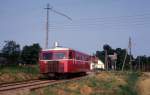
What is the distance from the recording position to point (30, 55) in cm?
9869

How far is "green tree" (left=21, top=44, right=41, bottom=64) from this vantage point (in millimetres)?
92075

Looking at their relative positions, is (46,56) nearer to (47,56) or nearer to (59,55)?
(47,56)

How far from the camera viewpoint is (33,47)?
106250 millimetres

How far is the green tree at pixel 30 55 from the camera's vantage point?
92075 millimetres

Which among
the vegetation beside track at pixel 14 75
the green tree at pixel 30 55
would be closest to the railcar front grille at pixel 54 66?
the vegetation beside track at pixel 14 75

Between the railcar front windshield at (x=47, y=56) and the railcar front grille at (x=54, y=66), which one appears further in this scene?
the railcar front windshield at (x=47, y=56)

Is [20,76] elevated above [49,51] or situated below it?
below

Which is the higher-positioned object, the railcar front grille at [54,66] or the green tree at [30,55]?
the green tree at [30,55]

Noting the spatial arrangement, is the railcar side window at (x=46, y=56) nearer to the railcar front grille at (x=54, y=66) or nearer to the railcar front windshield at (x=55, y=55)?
the railcar front windshield at (x=55, y=55)

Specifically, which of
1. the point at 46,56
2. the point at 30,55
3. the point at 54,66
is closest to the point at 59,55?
the point at 54,66

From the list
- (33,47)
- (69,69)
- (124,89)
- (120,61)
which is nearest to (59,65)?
(69,69)

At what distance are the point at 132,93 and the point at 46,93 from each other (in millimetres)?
7138

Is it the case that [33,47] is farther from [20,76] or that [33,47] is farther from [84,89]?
[84,89]

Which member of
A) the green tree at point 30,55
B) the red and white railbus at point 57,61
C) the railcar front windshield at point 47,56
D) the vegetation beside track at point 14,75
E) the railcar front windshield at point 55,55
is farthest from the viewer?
the green tree at point 30,55
